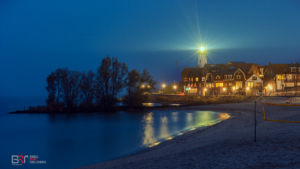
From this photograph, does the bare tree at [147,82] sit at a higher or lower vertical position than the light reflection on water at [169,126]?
higher

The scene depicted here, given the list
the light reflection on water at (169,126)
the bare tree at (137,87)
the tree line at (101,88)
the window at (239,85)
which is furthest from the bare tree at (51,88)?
the window at (239,85)

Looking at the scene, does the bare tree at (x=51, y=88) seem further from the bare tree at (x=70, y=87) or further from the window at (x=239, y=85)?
the window at (x=239, y=85)

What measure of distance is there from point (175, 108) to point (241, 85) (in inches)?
1165

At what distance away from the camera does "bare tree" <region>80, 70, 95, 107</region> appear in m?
59.7

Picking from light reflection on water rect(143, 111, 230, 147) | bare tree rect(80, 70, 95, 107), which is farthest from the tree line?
light reflection on water rect(143, 111, 230, 147)

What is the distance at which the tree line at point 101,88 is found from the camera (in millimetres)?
59125

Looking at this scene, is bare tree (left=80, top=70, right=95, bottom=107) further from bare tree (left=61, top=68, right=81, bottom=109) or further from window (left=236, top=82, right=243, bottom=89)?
window (left=236, top=82, right=243, bottom=89)

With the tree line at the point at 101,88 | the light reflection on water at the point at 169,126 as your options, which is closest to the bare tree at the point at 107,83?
the tree line at the point at 101,88

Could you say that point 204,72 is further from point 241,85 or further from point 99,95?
point 99,95

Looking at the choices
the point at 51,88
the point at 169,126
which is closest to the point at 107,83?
the point at 51,88

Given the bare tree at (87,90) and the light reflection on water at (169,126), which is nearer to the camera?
the light reflection on water at (169,126)

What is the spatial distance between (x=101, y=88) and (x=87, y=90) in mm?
4638

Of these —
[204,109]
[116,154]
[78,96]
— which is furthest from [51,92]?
[116,154]

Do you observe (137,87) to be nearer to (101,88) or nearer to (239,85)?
(101,88)
